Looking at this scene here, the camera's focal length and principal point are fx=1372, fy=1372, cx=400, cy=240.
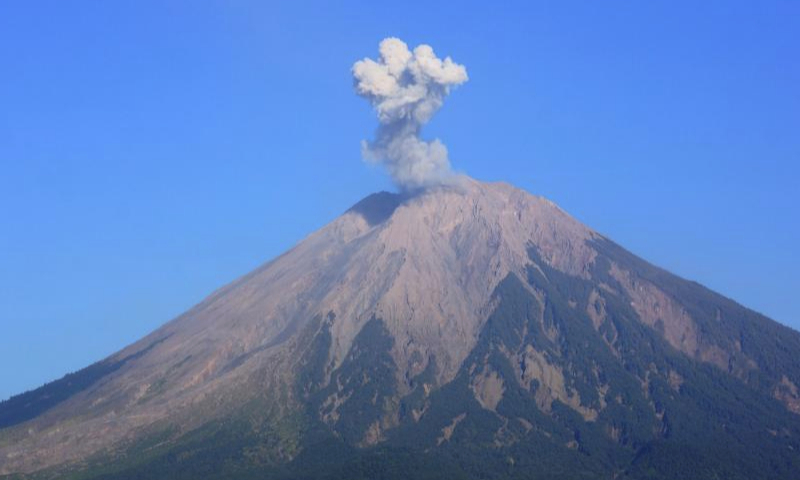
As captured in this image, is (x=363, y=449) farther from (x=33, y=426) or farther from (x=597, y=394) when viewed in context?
(x=33, y=426)

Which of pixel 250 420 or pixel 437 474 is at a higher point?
pixel 250 420

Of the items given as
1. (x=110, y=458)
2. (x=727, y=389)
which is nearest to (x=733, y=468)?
(x=727, y=389)

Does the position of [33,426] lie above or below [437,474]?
above

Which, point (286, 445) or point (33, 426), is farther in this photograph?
point (33, 426)

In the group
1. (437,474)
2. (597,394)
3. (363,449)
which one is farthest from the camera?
(597,394)

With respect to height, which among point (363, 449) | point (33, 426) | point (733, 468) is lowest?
point (733, 468)

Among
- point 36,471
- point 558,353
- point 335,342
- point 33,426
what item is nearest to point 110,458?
point 36,471

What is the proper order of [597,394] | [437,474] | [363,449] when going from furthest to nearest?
[597,394], [363,449], [437,474]

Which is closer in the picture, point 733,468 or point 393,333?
point 733,468

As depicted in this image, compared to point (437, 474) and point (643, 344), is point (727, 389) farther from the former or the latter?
point (437, 474)
